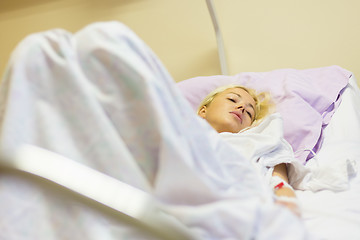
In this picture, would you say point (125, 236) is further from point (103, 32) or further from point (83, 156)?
point (103, 32)

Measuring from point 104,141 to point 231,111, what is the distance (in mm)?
803

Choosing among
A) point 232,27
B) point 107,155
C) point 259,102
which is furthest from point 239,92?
point 107,155

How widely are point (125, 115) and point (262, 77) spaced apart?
3.98 feet

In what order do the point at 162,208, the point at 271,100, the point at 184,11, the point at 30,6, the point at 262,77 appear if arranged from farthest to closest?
1. the point at 30,6
2. the point at 184,11
3. the point at 262,77
4. the point at 271,100
5. the point at 162,208

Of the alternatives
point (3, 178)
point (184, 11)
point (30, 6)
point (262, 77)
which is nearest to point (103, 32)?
point (3, 178)

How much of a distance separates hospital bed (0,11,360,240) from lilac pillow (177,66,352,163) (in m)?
0.76

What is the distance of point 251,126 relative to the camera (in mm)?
1325

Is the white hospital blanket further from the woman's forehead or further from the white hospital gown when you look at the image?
the woman's forehead

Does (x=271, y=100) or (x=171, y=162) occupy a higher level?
(x=171, y=162)

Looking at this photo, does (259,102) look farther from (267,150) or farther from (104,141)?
(104,141)

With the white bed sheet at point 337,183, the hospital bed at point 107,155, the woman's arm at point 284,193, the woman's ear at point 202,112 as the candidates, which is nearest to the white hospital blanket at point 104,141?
the hospital bed at point 107,155

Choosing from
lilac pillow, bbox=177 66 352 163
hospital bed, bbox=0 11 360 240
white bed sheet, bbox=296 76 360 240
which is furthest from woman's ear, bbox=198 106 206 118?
hospital bed, bbox=0 11 360 240

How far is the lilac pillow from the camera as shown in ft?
4.40

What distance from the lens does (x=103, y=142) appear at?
0.52 meters
